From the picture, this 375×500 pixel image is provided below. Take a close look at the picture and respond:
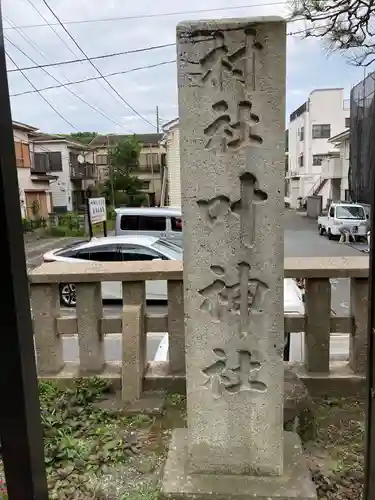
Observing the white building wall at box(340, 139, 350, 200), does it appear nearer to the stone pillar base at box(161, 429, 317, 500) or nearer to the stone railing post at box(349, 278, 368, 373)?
the stone railing post at box(349, 278, 368, 373)

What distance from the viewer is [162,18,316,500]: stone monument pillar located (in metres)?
1.61

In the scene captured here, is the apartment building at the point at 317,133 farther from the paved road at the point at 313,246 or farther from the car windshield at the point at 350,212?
the car windshield at the point at 350,212

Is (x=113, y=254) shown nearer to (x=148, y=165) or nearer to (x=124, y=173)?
(x=124, y=173)

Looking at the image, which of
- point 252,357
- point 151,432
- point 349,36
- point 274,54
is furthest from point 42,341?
point 349,36

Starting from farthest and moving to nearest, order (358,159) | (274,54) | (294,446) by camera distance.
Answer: (358,159) → (294,446) → (274,54)

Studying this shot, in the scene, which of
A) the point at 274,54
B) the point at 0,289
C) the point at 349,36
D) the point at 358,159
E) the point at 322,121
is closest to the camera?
the point at 0,289

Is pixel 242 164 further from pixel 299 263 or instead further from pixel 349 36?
pixel 349 36

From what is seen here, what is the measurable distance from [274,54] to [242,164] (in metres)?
0.41

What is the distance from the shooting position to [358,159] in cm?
2209

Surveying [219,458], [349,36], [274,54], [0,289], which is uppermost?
[349,36]

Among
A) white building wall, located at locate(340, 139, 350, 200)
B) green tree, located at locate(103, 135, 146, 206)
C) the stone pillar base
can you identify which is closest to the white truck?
white building wall, located at locate(340, 139, 350, 200)

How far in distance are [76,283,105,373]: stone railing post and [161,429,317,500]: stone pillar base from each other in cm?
105

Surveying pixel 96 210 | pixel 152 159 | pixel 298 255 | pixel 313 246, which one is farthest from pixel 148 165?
pixel 96 210

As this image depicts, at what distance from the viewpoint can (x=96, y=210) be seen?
13156mm
